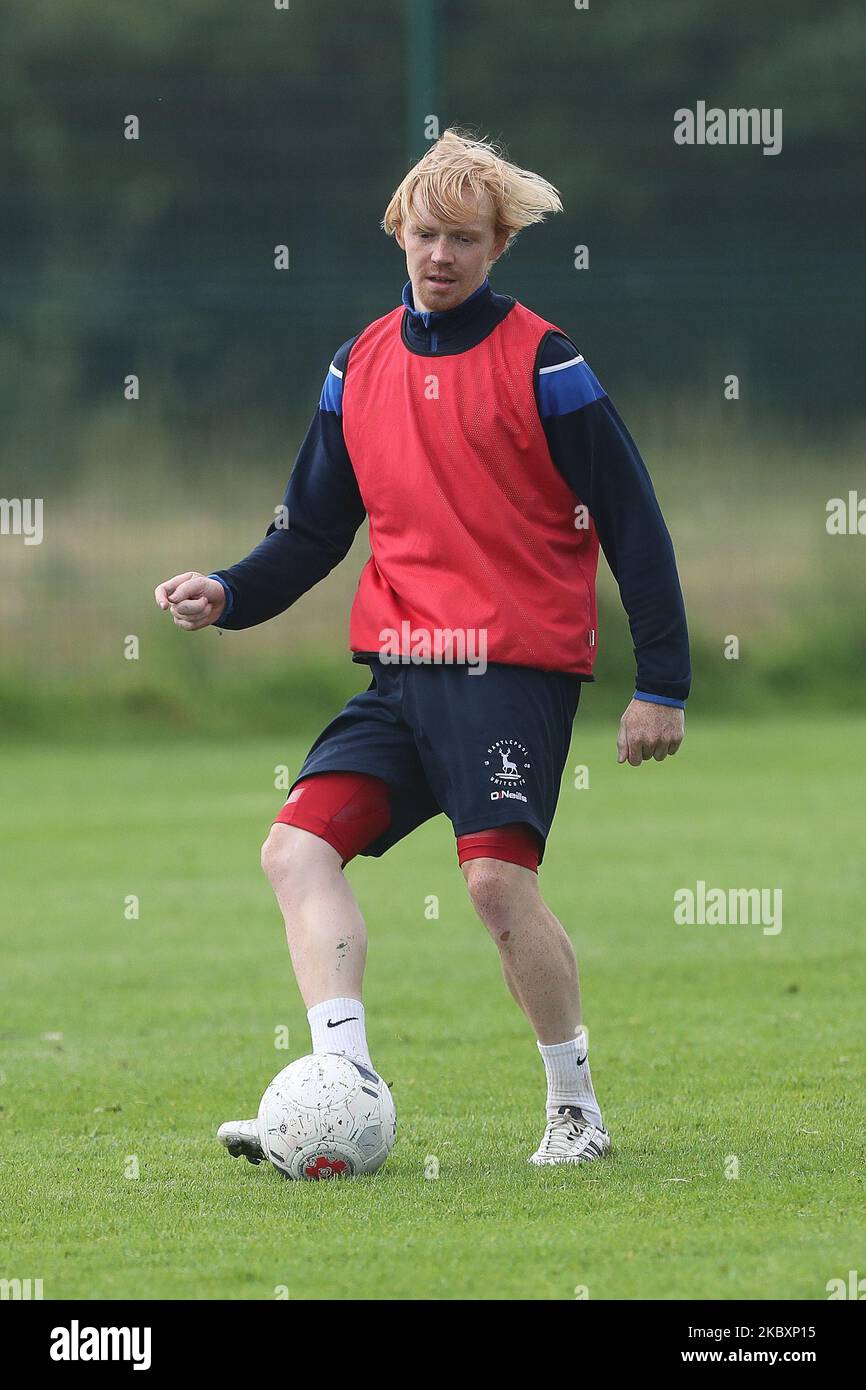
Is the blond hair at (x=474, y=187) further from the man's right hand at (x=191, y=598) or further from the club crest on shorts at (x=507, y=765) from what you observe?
the club crest on shorts at (x=507, y=765)

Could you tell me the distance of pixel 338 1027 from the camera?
4043 millimetres

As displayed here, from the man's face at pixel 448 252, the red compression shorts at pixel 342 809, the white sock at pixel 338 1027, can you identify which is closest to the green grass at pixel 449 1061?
the white sock at pixel 338 1027

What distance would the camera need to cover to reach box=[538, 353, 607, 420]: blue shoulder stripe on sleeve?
4051 mm

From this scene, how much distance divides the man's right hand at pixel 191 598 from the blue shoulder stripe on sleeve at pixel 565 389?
31.1 inches

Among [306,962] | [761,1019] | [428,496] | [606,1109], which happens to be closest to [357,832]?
[306,962]

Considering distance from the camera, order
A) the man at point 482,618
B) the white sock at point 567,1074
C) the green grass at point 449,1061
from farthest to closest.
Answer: the white sock at point 567,1074, the man at point 482,618, the green grass at point 449,1061

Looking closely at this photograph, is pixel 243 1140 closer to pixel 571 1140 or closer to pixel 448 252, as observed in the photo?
pixel 571 1140

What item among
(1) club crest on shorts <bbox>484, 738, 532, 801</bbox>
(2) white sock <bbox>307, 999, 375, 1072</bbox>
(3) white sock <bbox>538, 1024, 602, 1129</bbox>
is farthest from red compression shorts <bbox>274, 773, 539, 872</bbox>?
(3) white sock <bbox>538, 1024, 602, 1129</bbox>

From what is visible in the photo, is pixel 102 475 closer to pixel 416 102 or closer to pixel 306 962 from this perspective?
pixel 416 102

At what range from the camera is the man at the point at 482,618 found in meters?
4.05

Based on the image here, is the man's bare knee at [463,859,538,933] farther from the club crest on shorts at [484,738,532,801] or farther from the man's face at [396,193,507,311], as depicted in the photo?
the man's face at [396,193,507,311]

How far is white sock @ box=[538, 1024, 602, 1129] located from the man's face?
151 centimetres

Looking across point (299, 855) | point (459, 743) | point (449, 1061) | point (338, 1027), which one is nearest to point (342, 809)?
point (299, 855)

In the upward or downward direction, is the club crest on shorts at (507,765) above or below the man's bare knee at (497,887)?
above
